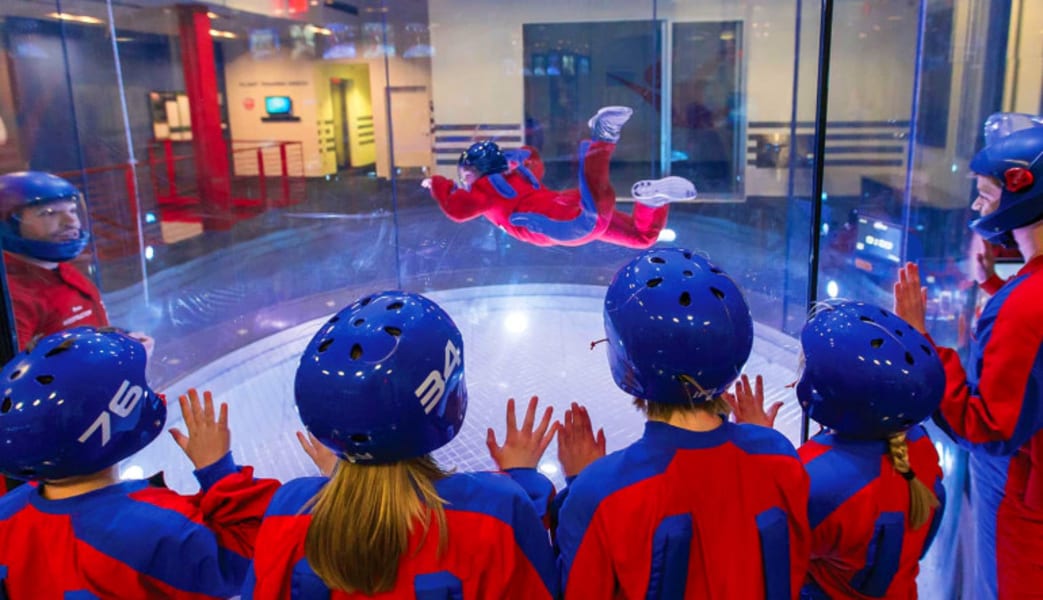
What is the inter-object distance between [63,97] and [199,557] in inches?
191

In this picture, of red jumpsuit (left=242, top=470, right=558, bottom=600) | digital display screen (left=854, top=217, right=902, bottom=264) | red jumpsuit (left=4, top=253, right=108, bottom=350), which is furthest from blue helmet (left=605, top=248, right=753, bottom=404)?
digital display screen (left=854, top=217, right=902, bottom=264)

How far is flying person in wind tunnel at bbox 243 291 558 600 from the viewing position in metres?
1.18

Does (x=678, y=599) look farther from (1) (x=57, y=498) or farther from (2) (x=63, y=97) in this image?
(2) (x=63, y=97)

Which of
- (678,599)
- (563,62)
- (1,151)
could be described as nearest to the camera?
(678,599)

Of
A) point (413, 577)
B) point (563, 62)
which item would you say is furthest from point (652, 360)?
point (563, 62)

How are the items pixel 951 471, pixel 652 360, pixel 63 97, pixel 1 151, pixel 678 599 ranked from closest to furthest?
pixel 678 599
pixel 652 360
pixel 951 471
pixel 1 151
pixel 63 97

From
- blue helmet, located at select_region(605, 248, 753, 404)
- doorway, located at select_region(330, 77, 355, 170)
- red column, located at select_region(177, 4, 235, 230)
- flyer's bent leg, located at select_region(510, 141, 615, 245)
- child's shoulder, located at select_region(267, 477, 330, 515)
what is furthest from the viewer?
red column, located at select_region(177, 4, 235, 230)

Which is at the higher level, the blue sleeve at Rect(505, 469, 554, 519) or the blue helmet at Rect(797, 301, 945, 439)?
the blue helmet at Rect(797, 301, 945, 439)

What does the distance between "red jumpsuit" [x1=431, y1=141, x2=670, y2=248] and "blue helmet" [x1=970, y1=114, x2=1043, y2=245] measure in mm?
1659

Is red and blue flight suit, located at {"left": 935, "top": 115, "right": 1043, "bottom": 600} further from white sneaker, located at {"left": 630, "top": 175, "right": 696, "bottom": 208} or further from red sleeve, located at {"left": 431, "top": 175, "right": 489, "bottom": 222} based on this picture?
red sleeve, located at {"left": 431, "top": 175, "right": 489, "bottom": 222}

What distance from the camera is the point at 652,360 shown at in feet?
4.63

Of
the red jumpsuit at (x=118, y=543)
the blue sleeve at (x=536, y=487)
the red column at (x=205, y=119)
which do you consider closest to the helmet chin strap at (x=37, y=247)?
the red jumpsuit at (x=118, y=543)

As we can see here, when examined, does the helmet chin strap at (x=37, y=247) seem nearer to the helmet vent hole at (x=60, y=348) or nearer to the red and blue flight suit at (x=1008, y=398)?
the helmet vent hole at (x=60, y=348)

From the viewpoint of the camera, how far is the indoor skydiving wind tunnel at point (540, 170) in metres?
3.51
